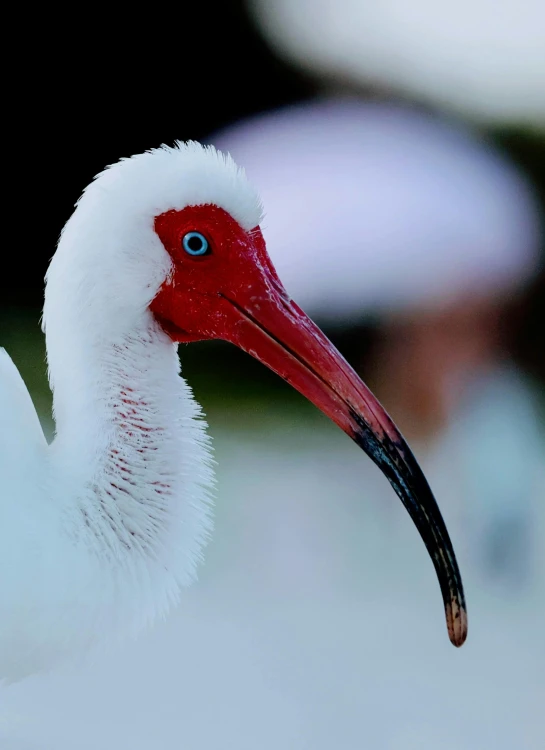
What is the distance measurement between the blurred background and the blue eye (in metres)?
0.60

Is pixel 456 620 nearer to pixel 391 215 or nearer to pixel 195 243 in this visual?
pixel 195 243

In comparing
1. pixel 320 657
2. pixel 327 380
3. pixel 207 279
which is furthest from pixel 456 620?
pixel 320 657

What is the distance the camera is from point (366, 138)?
5016 mm

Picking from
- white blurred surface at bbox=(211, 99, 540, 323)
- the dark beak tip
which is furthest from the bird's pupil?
white blurred surface at bbox=(211, 99, 540, 323)

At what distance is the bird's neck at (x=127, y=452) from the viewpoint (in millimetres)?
1205

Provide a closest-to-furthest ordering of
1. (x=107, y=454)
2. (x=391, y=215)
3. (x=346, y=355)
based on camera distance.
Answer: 1. (x=107, y=454)
2. (x=391, y=215)
3. (x=346, y=355)

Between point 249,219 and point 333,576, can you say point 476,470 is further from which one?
point 249,219

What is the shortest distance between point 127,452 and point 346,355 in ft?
12.5

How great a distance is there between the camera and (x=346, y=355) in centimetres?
499

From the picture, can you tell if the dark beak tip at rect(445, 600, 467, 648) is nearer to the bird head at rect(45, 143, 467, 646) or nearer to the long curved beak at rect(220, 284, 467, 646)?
the bird head at rect(45, 143, 467, 646)

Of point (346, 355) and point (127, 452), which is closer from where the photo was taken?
point (127, 452)

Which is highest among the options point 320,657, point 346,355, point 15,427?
point 346,355

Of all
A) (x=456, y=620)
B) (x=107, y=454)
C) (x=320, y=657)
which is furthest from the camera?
(x=320, y=657)

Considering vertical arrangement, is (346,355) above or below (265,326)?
above
